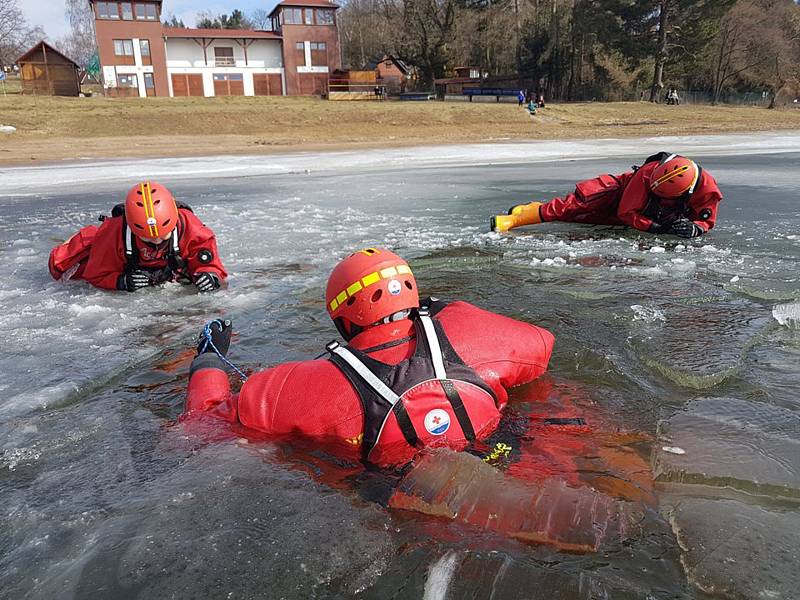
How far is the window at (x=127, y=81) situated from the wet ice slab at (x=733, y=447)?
4449cm

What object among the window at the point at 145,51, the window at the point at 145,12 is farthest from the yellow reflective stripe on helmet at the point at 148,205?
the window at the point at 145,12

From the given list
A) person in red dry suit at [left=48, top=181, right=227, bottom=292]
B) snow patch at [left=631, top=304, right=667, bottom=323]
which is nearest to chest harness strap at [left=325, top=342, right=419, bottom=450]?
snow patch at [left=631, top=304, right=667, bottom=323]

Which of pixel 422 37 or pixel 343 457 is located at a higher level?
pixel 422 37

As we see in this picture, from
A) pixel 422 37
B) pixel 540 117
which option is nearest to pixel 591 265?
pixel 540 117

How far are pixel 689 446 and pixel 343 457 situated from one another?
1463mm

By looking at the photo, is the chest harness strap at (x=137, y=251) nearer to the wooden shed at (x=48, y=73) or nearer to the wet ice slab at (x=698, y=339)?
the wet ice slab at (x=698, y=339)

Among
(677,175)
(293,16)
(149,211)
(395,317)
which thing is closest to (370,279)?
(395,317)

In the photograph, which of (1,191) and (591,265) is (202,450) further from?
(1,191)

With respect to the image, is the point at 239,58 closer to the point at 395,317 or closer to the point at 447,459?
the point at 395,317

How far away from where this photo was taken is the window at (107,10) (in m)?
38.8

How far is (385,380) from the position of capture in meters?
2.45

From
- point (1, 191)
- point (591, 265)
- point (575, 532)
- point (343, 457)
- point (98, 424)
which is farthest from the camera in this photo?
point (1, 191)

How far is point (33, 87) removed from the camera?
4141 cm

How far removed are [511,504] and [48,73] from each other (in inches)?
1877
